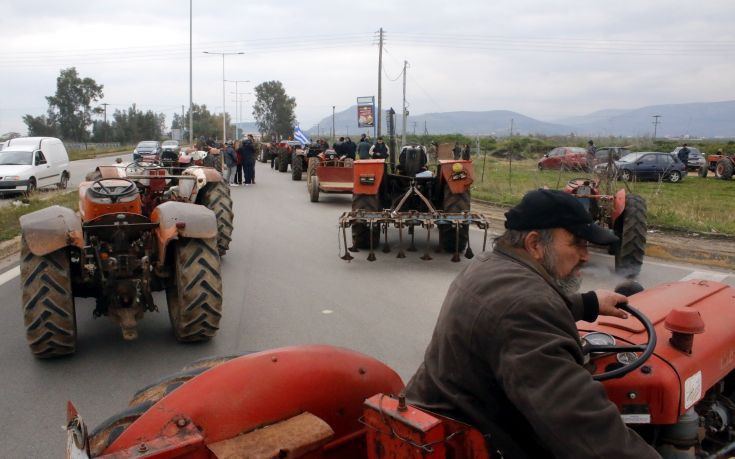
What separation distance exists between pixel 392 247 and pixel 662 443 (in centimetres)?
840

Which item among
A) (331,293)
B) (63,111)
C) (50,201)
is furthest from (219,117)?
(331,293)

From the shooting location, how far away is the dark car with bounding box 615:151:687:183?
27625 millimetres

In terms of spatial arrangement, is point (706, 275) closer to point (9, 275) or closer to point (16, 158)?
point (9, 275)

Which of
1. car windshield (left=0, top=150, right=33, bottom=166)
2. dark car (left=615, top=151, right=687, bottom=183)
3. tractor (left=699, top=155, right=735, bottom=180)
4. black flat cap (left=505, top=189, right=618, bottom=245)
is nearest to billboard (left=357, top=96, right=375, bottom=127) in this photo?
dark car (left=615, top=151, right=687, bottom=183)

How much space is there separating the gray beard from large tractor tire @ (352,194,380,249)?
780 cm

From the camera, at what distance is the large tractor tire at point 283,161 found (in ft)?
102

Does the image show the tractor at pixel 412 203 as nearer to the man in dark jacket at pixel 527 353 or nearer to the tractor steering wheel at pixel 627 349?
the tractor steering wheel at pixel 627 349

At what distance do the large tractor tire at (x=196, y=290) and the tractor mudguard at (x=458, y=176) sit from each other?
5.40 m

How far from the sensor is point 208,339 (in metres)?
5.96

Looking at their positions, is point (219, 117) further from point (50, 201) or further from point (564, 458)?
point (564, 458)

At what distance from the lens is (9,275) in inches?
342

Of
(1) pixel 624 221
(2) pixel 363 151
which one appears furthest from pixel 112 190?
(2) pixel 363 151

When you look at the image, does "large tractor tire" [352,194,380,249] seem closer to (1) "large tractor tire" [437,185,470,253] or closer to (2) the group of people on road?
(1) "large tractor tire" [437,185,470,253]

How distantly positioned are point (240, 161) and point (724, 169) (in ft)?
68.3
